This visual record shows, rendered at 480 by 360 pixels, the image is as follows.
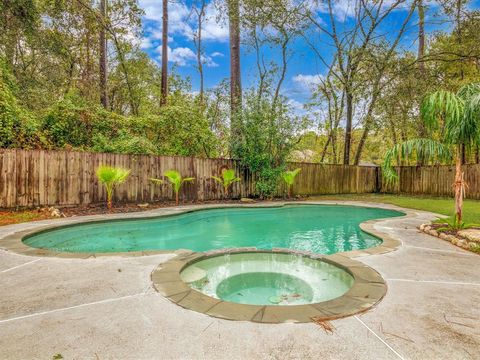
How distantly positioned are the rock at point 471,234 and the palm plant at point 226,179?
6620 millimetres

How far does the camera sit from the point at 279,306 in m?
1.98

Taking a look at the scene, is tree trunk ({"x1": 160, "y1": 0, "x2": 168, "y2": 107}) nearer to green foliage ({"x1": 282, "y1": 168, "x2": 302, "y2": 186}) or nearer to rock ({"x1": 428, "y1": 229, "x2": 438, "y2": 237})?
green foliage ({"x1": 282, "y1": 168, "x2": 302, "y2": 186})

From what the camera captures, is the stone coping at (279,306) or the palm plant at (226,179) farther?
the palm plant at (226,179)

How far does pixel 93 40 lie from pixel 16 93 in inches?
202

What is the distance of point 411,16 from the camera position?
13156 millimetres

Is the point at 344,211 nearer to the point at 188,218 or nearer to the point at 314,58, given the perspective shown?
the point at 188,218

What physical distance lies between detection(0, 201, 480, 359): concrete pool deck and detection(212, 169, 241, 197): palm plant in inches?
278

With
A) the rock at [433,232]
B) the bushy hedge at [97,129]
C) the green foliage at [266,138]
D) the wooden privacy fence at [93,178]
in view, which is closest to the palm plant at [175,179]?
the wooden privacy fence at [93,178]

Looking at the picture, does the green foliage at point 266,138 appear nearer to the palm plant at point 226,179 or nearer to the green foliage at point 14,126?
the palm plant at point 226,179

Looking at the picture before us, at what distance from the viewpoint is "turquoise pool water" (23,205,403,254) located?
4.50m

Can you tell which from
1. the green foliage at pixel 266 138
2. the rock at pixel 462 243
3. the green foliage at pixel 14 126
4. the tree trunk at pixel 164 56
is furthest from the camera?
the tree trunk at pixel 164 56

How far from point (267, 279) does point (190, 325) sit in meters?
1.38

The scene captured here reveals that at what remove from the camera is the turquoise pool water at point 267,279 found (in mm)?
2525

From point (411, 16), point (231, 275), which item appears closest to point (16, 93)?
point (231, 275)
